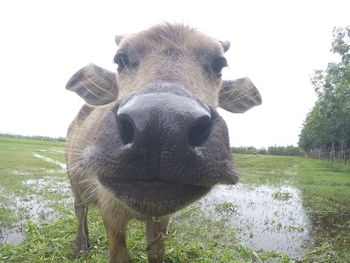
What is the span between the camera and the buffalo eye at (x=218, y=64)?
2.75 meters

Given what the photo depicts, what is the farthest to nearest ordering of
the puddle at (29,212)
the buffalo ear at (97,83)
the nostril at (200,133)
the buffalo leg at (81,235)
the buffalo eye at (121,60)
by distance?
the puddle at (29,212) < the buffalo leg at (81,235) < the buffalo ear at (97,83) < the buffalo eye at (121,60) < the nostril at (200,133)

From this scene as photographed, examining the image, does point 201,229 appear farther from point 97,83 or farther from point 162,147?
point 162,147

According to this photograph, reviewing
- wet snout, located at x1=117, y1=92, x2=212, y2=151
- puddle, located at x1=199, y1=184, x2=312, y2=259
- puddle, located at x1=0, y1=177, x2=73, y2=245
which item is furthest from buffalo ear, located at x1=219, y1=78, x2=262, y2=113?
puddle, located at x1=0, y1=177, x2=73, y2=245


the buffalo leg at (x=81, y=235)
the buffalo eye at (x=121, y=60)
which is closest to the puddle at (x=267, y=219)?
the buffalo leg at (x=81, y=235)

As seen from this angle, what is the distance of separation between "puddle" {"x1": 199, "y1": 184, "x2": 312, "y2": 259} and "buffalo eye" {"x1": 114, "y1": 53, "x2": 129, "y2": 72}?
2.61 meters

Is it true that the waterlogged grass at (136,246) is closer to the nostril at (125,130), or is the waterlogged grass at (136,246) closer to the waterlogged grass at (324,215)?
the waterlogged grass at (324,215)

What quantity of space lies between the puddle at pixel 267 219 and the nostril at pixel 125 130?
10.7 ft

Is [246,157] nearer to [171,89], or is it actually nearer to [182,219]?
[171,89]

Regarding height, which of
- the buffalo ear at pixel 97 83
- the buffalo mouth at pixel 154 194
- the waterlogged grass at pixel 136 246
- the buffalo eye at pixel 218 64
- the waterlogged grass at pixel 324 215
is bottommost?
the waterlogged grass at pixel 136 246

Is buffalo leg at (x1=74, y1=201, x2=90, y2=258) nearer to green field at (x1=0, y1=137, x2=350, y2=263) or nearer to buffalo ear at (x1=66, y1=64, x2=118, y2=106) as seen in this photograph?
green field at (x1=0, y1=137, x2=350, y2=263)

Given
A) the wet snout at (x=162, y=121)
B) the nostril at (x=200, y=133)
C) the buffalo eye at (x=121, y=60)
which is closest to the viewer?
the wet snout at (x=162, y=121)

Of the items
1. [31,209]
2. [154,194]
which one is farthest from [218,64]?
[31,209]

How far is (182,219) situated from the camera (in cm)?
587

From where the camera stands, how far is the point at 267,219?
641 cm
